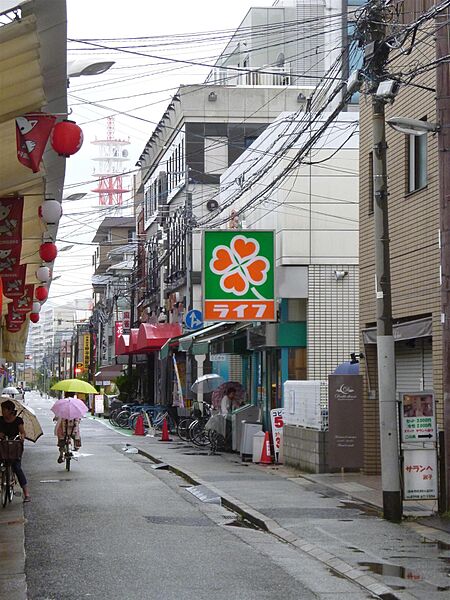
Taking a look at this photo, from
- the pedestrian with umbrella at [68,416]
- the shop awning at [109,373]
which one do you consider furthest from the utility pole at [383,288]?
the shop awning at [109,373]

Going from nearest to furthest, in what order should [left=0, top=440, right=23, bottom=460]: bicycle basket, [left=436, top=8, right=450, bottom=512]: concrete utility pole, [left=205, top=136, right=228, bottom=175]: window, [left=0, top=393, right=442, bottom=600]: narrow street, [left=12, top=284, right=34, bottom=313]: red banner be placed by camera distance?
1. [left=0, top=393, right=442, bottom=600]: narrow street
2. [left=436, top=8, right=450, bottom=512]: concrete utility pole
3. [left=0, top=440, right=23, bottom=460]: bicycle basket
4. [left=12, top=284, right=34, bottom=313]: red banner
5. [left=205, top=136, right=228, bottom=175]: window

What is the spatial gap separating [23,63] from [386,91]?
241 inches

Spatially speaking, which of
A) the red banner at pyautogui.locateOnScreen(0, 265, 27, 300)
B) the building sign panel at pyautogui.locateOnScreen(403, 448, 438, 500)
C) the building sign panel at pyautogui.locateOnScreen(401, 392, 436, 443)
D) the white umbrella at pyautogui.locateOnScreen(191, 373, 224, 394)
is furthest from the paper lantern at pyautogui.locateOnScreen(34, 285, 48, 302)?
the building sign panel at pyautogui.locateOnScreen(403, 448, 438, 500)

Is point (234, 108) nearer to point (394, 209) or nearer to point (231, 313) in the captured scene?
point (231, 313)

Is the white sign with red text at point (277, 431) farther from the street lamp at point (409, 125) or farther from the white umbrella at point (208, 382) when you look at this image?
the street lamp at point (409, 125)

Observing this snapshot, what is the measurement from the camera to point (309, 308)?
3156 cm

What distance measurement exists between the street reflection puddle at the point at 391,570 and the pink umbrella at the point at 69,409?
14.7 metres

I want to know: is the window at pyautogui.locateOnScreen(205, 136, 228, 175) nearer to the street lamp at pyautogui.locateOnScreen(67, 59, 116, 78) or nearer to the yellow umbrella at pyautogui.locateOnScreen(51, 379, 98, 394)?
the yellow umbrella at pyautogui.locateOnScreen(51, 379, 98, 394)

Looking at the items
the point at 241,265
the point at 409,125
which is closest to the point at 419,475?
the point at 409,125

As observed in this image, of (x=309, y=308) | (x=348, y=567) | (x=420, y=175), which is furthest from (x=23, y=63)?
(x=309, y=308)

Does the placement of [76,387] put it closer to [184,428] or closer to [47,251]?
[47,251]

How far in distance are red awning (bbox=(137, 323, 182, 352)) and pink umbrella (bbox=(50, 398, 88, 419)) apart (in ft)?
77.6

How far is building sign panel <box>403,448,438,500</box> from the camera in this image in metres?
16.8

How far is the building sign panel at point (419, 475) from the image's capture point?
55.3 ft
